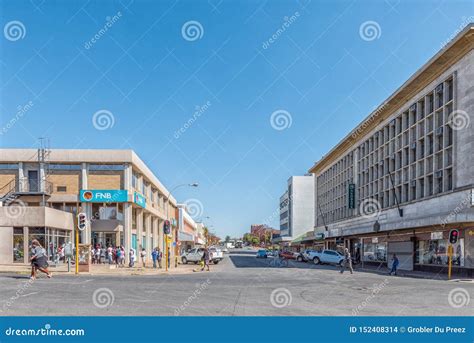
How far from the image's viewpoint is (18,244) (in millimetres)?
37188

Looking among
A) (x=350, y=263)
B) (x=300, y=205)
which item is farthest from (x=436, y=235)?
(x=300, y=205)

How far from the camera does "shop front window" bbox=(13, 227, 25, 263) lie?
3712 centimetres

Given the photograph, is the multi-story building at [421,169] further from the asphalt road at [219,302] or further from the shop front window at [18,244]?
the shop front window at [18,244]

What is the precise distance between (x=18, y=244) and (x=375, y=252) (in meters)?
36.2

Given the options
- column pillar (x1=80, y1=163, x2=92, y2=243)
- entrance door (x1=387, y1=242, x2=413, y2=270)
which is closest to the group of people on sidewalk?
entrance door (x1=387, y1=242, x2=413, y2=270)

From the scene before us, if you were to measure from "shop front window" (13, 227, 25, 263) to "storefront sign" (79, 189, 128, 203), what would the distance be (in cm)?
662

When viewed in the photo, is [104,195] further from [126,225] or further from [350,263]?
[350,263]

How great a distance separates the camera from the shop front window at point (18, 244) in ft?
122

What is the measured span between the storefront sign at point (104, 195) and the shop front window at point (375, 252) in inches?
1053

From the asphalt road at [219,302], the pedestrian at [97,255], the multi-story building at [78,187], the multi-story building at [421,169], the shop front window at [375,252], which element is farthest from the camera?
the shop front window at [375,252]

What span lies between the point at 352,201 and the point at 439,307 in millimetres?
52906

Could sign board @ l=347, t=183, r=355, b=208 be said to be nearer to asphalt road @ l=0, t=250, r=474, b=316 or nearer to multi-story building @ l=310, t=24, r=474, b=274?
multi-story building @ l=310, t=24, r=474, b=274

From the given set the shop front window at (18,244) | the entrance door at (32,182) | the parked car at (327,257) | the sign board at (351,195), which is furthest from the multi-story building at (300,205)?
the shop front window at (18,244)

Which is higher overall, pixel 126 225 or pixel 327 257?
pixel 126 225
